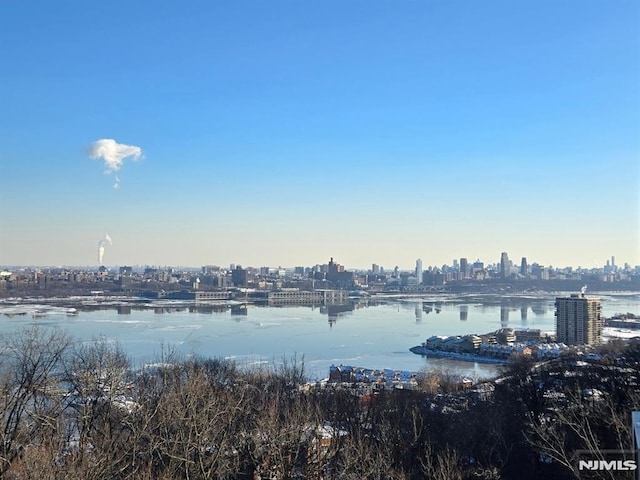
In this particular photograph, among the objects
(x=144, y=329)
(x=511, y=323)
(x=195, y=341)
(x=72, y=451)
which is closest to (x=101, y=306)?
(x=144, y=329)

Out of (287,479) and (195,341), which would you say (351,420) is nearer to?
(287,479)

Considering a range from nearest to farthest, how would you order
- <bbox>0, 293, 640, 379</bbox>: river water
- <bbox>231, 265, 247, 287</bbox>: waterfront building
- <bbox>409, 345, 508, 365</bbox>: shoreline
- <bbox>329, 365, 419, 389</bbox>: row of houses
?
1. <bbox>329, 365, 419, 389</bbox>: row of houses
2. <bbox>0, 293, 640, 379</bbox>: river water
3. <bbox>409, 345, 508, 365</bbox>: shoreline
4. <bbox>231, 265, 247, 287</bbox>: waterfront building

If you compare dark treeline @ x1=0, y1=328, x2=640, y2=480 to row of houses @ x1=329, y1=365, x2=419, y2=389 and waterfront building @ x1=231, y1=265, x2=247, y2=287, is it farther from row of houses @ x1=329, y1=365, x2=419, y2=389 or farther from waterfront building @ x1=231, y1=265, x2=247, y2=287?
waterfront building @ x1=231, y1=265, x2=247, y2=287

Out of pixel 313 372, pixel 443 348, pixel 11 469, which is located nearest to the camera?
pixel 11 469

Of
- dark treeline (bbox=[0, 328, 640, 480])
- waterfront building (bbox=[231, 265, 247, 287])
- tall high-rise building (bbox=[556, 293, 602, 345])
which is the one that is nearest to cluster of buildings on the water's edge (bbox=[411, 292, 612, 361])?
tall high-rise building (bbox=[556, 293, 602, 345])

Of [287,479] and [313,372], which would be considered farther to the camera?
[313,372]

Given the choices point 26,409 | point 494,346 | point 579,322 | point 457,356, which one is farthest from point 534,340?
point 26,409
